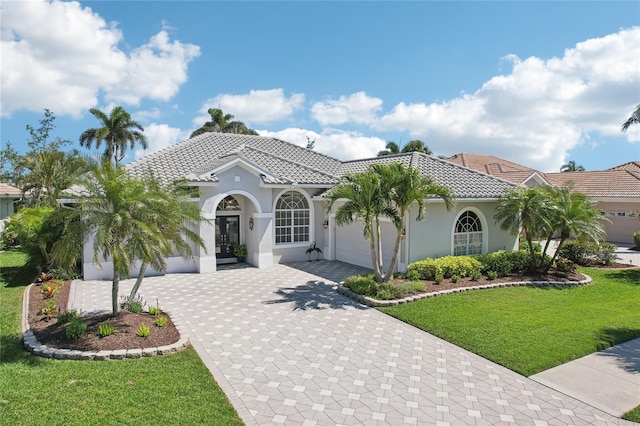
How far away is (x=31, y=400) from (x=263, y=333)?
16.6ft

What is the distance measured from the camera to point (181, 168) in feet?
63.7

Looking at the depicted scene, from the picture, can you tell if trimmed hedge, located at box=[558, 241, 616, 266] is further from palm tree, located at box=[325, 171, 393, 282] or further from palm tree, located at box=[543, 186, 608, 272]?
palm tree, located at box=[325, 171, 393, 282]

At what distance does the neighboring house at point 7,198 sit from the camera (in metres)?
38.2

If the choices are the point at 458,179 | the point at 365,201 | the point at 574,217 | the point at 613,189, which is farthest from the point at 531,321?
the point at 613,189

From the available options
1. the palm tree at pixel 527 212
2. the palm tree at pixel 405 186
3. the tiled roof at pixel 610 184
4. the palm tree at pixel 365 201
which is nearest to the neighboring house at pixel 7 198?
the palm tree at pixel 365 201

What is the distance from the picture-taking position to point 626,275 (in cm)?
1839

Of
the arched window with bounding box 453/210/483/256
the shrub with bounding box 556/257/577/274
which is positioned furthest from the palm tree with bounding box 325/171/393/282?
the shrub with bounding box 556/257/577/274

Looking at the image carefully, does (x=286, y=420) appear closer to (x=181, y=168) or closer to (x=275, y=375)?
(x=275, y=375)

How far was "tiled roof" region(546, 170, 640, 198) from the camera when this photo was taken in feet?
102

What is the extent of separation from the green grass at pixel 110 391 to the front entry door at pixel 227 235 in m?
11.8

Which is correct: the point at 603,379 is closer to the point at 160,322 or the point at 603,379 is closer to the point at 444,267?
the point at 444,267

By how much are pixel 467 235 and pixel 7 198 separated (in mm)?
44394

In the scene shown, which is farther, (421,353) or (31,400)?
(421,353)

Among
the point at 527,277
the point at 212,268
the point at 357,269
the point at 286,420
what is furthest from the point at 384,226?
the point at 286,420
